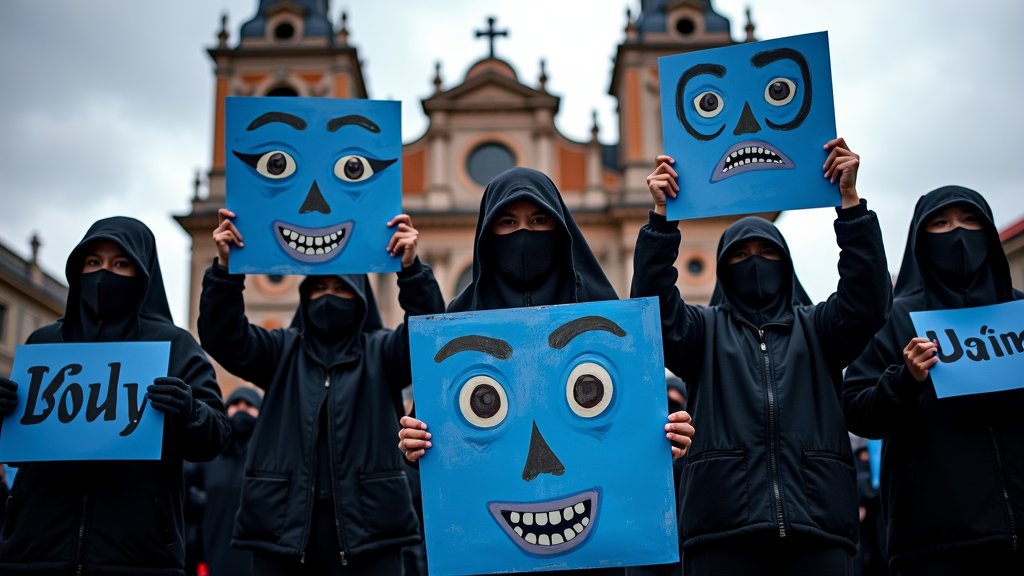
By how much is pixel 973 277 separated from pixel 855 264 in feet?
2.59

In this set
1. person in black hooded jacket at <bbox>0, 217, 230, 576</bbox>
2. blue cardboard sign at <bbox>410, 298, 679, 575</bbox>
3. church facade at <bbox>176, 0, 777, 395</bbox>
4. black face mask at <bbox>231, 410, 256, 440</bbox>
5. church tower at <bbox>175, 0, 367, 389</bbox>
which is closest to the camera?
blue cardboard sign at <bbox>410, 298, 679, 575</bbox>

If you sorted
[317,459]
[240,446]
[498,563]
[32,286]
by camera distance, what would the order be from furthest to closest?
[32,286], [240,446], [317,459], [498,563]

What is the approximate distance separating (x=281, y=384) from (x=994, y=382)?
Result: 290cm

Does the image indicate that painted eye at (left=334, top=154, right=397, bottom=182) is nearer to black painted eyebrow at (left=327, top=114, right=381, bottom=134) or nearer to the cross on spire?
black painted eyebrow at (left=327, top=114, right=381, bottom=134)

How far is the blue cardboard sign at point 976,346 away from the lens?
343 cm

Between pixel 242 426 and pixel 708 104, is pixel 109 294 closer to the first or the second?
pixel 708 104

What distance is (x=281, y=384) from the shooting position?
13.0ft

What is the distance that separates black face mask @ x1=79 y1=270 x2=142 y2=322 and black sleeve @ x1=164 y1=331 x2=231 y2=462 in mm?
254

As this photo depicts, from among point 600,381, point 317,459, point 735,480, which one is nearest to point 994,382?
point 735,480

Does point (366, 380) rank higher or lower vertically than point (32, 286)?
lower

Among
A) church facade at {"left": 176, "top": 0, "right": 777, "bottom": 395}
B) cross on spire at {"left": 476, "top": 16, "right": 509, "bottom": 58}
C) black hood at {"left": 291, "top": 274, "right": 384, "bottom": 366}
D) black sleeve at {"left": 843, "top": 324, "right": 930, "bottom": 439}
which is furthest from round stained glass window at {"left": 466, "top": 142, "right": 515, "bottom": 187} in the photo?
black sleeve at {"left": 843, "top": 324, "right": 930, "bottom": 439}

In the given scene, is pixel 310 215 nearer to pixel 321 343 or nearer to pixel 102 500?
pixel 321 343

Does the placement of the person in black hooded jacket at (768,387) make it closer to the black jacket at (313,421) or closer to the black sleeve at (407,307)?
the black sleeve at (407,307)

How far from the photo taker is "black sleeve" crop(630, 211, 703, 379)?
11.1ft
